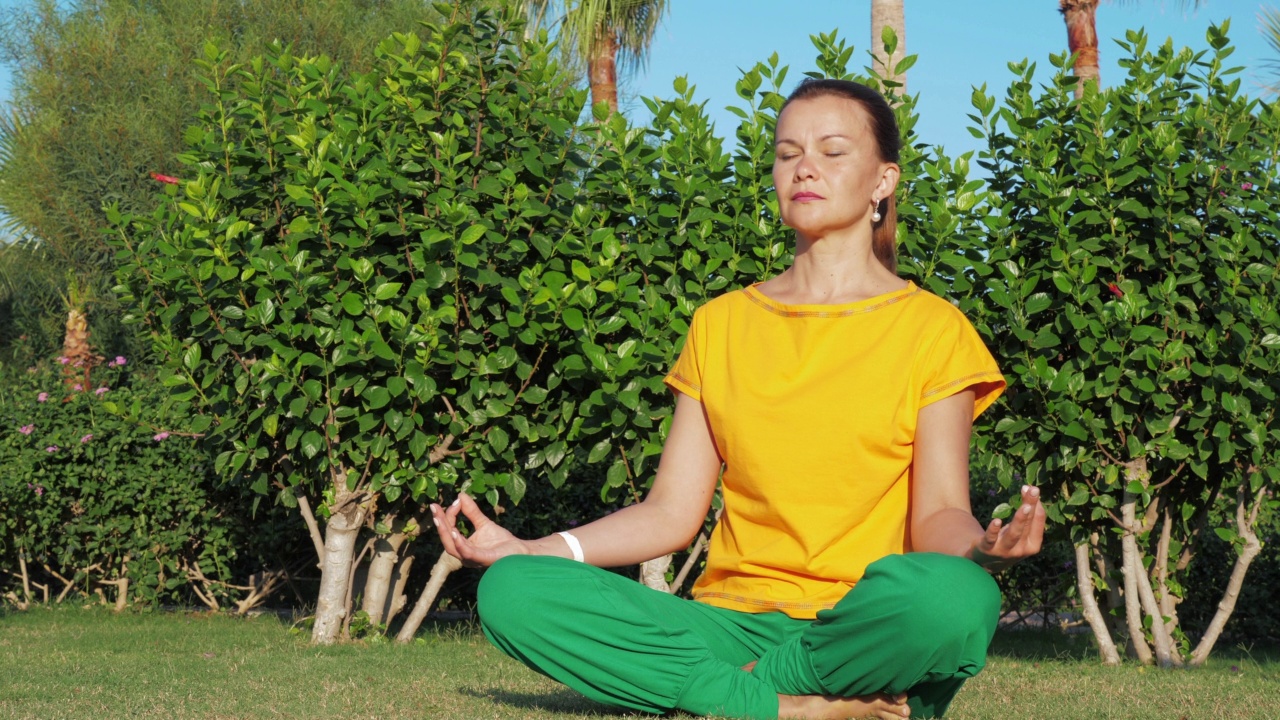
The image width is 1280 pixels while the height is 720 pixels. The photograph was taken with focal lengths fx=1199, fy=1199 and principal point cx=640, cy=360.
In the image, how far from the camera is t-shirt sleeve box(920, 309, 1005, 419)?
2760 millimetres

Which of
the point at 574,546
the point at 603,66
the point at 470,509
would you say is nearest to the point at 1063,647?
the point at 574,546

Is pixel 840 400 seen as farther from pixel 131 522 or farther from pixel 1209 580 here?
pixel 131 522

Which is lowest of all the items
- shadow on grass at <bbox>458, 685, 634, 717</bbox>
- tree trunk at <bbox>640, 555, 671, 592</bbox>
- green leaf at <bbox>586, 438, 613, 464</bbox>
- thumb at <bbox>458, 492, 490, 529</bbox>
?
shadow on grass at <bbox>458, 685, 634, 717</bbox>

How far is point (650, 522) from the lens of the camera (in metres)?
2.95

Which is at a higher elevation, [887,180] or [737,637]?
[887,180]

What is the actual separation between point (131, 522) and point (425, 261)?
3.49m

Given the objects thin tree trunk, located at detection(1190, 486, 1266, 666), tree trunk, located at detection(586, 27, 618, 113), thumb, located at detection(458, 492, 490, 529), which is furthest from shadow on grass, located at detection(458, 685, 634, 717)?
tree trunk, located at detection(586, 27, 618, 113)

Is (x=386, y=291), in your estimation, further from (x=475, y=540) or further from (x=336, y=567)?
(x=475, y=540)

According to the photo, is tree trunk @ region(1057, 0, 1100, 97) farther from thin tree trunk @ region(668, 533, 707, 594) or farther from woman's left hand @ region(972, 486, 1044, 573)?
woman's left hand @ region(972, 486, 1044, 573)

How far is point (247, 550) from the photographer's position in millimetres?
7430

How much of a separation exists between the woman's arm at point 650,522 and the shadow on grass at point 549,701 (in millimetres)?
386

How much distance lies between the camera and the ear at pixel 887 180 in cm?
300

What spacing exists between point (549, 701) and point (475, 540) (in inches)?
33.0

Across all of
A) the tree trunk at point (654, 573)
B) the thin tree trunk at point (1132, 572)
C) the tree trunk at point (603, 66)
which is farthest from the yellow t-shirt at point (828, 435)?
the tree trunk at point (603, 66)
